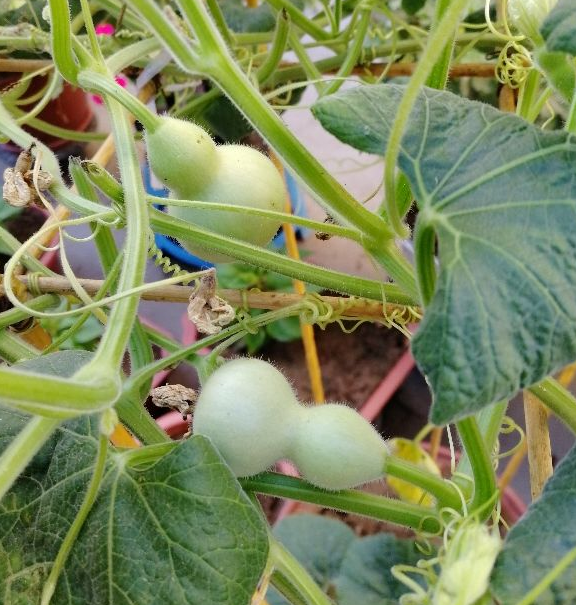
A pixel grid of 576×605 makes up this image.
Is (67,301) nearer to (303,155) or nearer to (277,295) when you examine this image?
(277,295)

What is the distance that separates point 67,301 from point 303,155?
0.35 m

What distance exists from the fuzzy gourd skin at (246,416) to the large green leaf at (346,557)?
400mm

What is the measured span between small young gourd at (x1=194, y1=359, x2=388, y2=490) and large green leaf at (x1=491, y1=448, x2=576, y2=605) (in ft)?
0.33

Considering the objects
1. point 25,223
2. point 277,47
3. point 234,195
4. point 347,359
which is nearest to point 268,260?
point 234,195

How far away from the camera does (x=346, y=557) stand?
830 millimetres

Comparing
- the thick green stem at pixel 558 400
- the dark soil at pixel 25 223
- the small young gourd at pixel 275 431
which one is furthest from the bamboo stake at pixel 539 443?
the dark soil at pixel 25 223

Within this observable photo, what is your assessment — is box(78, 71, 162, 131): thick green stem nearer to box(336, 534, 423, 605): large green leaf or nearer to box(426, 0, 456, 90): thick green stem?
box(426, 0, 456, 90): thick green stem

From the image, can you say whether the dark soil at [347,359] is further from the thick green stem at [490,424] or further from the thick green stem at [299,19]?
the thick green stem at [490,424]

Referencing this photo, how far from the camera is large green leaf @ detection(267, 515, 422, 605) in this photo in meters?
0.78

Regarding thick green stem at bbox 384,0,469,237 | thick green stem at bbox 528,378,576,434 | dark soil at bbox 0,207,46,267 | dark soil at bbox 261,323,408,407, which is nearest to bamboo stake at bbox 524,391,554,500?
thick green stem at bbox 528,378,576,434

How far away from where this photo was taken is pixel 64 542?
1.49ft

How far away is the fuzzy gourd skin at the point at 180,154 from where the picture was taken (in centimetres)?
46

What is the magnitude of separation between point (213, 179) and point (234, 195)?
19 mm

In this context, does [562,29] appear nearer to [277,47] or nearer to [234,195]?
[234,195]
